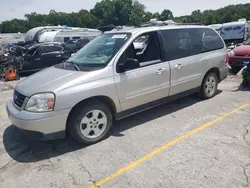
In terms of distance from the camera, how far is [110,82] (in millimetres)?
3719

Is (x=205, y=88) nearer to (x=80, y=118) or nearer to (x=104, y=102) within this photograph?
(x=104, y=102)

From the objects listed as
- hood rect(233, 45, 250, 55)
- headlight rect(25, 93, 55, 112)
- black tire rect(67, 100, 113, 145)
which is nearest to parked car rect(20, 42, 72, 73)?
hood rect(233, 45, 250, 55)

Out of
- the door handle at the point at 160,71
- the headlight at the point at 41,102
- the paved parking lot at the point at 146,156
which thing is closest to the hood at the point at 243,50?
the paved parking lot at the point at 146,156

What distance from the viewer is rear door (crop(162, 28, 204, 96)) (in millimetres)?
4570

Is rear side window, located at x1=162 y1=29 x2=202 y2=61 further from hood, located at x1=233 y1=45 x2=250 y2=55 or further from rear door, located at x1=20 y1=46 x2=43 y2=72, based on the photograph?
rear door, located at x1=20 y1=46 x2=43 y2=72

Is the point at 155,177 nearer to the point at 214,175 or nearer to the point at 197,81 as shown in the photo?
the point at 214,175

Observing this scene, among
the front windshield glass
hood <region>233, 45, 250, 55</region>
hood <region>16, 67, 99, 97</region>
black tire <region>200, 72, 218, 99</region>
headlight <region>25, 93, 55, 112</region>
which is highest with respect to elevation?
the front windshield glass

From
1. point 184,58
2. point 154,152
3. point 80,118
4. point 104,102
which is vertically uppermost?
point 184,58

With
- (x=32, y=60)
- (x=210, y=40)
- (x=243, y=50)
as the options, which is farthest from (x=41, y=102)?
(x=32, y=60)

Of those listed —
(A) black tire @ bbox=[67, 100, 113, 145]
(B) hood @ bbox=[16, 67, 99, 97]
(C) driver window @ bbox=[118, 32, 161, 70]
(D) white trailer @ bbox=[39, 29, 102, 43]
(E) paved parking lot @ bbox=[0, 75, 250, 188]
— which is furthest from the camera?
(D) white trailer @ bbox=[39, 29, 102, 43]

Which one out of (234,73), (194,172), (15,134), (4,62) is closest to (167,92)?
(194,172)

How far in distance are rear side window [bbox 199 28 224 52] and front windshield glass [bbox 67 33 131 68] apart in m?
2.08

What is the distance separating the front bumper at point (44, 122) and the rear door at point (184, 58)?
2.28 m

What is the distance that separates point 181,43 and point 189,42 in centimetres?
29
